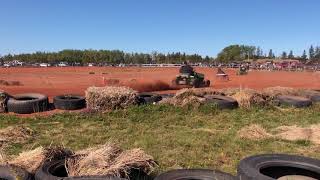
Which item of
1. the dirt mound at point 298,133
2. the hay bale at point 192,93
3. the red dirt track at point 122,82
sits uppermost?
the hay bale at point 192,93

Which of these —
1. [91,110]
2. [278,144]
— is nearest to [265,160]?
[278,144]

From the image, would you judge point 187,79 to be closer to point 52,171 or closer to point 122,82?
point 122,82

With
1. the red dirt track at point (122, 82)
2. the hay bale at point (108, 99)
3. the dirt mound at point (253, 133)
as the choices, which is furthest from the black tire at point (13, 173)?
the red dirt track at point (122, 82)

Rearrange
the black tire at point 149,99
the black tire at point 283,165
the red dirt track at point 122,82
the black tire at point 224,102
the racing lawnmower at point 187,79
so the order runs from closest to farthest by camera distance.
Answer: the black tire at point 283,165, the black tire at point 224,102, the black tire at point 149,99, the red dirt track at point 122,82, the racing lawnmower at point 187,79

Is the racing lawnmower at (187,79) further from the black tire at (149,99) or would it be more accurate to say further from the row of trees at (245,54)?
the row of trees at (245,54)

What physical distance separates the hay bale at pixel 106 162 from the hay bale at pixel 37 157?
17.5 inches

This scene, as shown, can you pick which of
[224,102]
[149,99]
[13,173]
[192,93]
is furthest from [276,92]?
[13,173]

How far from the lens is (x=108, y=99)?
1758 cm

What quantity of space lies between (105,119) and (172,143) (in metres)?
4.40

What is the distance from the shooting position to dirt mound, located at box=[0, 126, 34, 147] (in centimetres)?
1232

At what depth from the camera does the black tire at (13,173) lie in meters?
7.41

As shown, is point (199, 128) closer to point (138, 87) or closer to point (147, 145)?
point (147, 145)

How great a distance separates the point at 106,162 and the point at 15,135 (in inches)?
225

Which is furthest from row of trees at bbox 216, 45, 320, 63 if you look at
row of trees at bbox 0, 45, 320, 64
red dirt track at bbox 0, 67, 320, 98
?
red dirt track at bbox 0, 67, 320, 98
